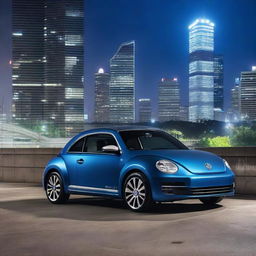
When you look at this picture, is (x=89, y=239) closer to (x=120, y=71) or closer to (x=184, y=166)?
(x=184, y=166)

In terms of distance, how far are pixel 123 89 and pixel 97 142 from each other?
386ft

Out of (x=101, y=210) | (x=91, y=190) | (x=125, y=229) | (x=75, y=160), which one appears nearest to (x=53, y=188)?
(x=75, y=160)

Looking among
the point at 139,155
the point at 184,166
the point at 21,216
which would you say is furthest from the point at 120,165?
the point at 21,216

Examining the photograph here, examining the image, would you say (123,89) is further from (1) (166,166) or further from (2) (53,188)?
(1) (166,166)

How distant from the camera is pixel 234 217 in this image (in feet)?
31.2

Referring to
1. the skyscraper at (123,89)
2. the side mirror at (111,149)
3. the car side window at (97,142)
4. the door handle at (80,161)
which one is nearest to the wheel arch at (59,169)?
the door handle at (80,161)

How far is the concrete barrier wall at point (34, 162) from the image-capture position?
14.0m

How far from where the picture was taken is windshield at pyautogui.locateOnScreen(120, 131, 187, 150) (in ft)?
36.2

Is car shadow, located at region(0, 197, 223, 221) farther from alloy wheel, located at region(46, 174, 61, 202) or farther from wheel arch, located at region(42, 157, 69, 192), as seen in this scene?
wheel arch, located at region(42, 157, 69, 192)

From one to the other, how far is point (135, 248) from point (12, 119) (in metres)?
15.1

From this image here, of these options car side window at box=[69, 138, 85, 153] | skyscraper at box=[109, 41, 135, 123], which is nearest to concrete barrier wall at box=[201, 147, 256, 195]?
car side window at box=[69, 138, 85, 153]

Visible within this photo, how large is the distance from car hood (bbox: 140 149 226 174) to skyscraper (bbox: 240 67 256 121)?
92.9 meters

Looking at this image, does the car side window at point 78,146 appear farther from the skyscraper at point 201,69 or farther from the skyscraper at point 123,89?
the skyscraper at point 201,69

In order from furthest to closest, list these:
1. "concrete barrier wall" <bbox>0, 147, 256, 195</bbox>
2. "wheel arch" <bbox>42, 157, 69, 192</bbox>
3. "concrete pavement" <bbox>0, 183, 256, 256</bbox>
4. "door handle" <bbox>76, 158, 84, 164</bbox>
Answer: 1. "concrete barrier wall" <bbox>0, 147, 256, 195</bbox>
2. "wheel arch" <bbox>42, 157, 69, 192</bbox>
3. "door handle" <bbox>76, 158, 84, 164</bbox>
4. "concrete pavement" <bbox>0, 183, 256, 256</bbox>
